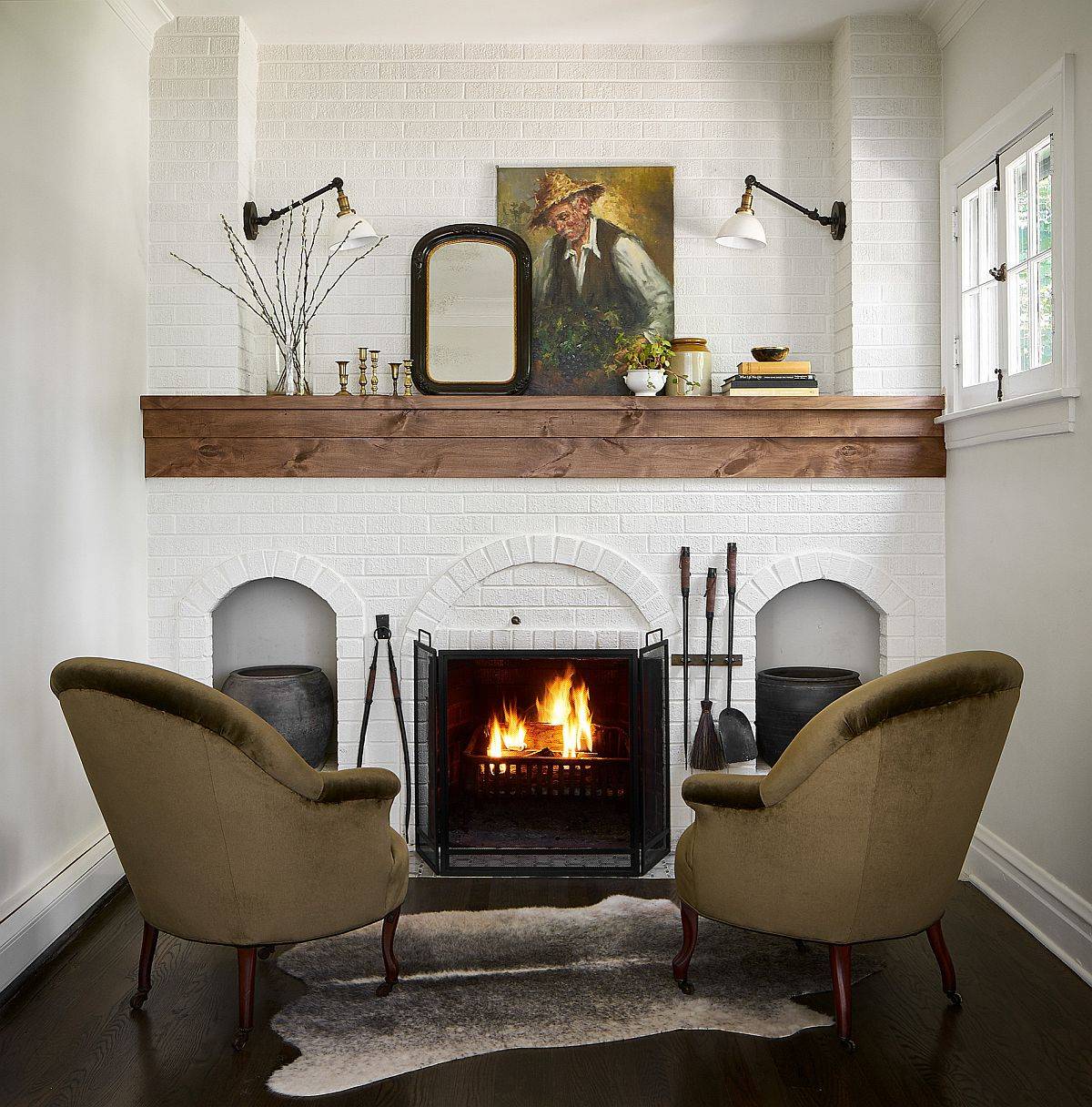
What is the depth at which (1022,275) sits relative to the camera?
10.3ft

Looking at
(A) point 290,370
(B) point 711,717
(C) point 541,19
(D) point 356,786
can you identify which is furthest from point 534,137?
(D) point 356,786

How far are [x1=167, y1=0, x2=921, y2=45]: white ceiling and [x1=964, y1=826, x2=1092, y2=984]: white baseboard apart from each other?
301 cm

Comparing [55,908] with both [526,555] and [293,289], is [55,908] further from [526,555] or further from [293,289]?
[293,289]

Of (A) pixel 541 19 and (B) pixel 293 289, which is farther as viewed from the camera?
(B) pixel 293 289

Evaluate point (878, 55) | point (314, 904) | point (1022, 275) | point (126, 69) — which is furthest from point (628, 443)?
point (126, 69)

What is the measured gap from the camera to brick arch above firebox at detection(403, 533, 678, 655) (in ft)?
12.1

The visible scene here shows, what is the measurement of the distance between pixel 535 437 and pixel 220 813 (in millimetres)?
1860

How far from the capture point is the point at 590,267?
3867mm

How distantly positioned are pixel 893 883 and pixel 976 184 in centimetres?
243

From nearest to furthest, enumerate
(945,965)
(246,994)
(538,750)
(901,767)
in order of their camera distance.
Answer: (901,767) → (246,994) → (945,965) → (538,750)

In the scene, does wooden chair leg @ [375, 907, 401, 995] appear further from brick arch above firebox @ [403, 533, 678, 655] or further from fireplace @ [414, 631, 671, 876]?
brick arch above firebox @ [403, 533, 678, 655]

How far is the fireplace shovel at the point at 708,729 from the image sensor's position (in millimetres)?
3594

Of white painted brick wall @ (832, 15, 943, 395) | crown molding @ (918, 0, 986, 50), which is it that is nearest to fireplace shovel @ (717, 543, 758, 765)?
white painted brick wall @ (832, 15, 943, 395)

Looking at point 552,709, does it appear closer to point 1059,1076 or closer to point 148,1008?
point 148,1008
